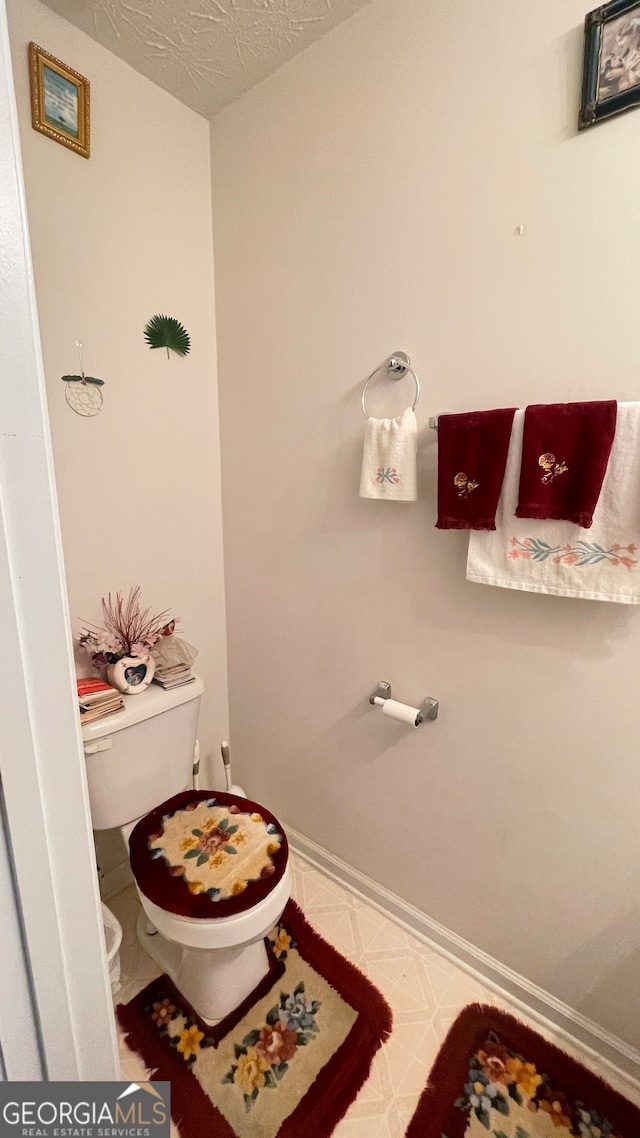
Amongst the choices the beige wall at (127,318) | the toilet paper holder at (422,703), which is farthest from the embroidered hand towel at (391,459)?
the beige wall at (127,318)

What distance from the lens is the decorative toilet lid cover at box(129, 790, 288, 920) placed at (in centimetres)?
108

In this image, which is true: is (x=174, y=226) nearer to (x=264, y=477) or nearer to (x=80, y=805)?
(x=264, y=477)

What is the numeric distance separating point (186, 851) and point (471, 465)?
1.22 meters

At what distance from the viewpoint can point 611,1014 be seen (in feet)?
3.65

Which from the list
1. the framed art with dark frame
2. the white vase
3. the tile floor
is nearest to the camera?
the framed art with dark frame

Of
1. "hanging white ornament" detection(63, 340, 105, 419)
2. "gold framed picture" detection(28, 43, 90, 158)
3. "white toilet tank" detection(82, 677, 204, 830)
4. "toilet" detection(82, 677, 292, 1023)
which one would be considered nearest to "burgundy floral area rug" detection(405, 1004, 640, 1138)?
"toilet" detection(82, 677, 292, 1023)

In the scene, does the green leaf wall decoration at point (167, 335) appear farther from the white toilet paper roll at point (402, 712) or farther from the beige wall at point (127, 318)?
the white toilet paper roll at point (402, 712)

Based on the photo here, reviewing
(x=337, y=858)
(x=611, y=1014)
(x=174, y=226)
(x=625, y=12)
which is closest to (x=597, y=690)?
(x=611, y=1014)

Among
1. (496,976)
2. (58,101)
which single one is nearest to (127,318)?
(58,101)

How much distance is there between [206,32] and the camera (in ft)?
3.83

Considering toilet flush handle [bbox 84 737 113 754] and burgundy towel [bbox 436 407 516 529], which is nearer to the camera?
burgundy towel [bbox 436 407 516 529]

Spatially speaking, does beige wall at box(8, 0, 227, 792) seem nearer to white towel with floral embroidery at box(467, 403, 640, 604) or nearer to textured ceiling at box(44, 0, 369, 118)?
textured ceiling at box(44, 0, 369, 118)

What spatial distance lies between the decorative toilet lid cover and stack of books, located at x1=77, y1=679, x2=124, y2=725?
1.15 feet

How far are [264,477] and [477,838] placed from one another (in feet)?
4.19
